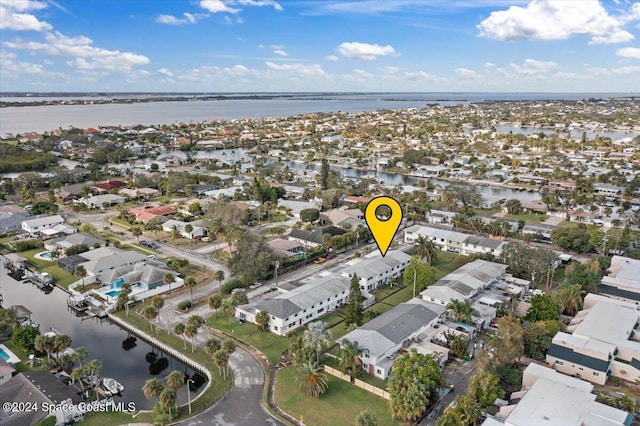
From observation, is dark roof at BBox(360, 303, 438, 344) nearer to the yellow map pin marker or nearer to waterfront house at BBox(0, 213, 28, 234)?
the yellow map pin marker

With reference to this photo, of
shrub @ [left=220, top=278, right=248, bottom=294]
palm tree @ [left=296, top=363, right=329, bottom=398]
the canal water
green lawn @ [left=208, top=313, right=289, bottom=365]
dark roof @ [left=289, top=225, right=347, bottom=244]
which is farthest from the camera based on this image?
dark roof @ [left=289, top=225, right=347, bottom=244]

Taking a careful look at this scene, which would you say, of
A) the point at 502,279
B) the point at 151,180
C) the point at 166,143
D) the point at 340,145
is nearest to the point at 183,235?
the point at 151,180

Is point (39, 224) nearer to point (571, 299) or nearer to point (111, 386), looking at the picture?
point (111, 386)

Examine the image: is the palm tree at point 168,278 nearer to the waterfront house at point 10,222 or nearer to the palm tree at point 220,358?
the palm tree at point 220,358

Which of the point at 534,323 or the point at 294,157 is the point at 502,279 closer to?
the point at 534,323

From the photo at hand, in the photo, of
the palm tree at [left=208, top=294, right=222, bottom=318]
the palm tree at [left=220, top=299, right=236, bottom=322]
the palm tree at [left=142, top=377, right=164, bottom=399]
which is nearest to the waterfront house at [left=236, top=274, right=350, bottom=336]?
the palm tree at [left=220, top=299, right=236, bottom=322]

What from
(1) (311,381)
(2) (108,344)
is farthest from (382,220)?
(2) (108,344)
